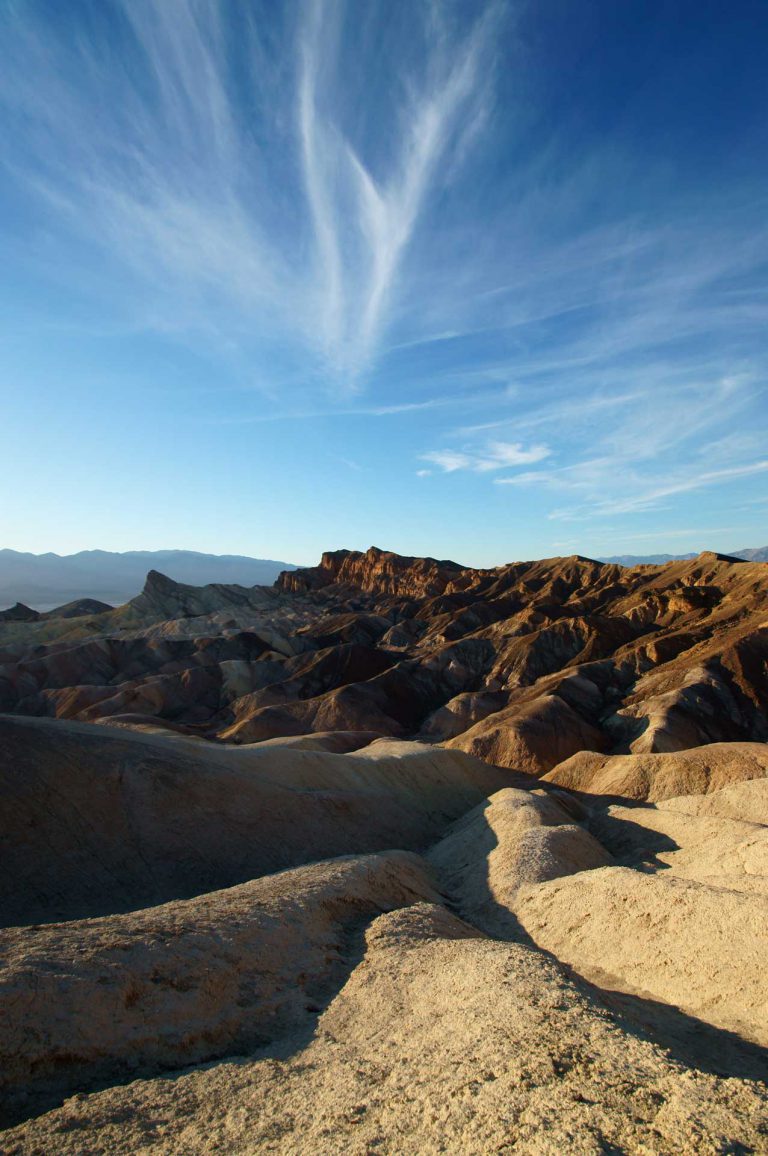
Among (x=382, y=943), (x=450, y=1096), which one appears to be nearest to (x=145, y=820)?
(x=382, y=943)

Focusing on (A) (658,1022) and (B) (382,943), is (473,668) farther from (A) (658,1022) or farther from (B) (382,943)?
(A) (658,1022)

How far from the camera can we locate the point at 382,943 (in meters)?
10.4

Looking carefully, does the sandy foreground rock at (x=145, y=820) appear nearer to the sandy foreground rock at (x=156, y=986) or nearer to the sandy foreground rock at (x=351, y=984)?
the sandy foreground rock at (x=351, y=984)

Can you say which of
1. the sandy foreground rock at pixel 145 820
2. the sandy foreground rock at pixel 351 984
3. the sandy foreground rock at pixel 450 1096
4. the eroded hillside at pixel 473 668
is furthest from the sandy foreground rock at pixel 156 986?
the eroded hillside at pixel 473 668

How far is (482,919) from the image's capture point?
47.0 ft

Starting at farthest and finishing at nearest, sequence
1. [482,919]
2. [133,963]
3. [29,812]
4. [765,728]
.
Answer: [765,728], [29,812], [482,919], [133,963]

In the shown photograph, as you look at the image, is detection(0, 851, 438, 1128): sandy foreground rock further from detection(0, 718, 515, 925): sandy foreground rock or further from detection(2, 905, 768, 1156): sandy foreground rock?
detection(0, 718, 515, 925): sandy foreground rock

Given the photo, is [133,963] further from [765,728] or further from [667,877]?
[765,728]

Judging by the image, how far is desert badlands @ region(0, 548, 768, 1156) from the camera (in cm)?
586

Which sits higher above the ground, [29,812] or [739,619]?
[739,619]

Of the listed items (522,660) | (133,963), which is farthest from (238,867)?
(522,660)

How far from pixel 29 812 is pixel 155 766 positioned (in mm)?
3306

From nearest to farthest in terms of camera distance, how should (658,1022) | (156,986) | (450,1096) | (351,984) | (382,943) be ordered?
(450,1096) < (156,986) < (658,1022) < (351,984) < (382,943)

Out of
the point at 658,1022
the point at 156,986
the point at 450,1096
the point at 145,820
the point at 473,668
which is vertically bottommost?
the point at 145,820
